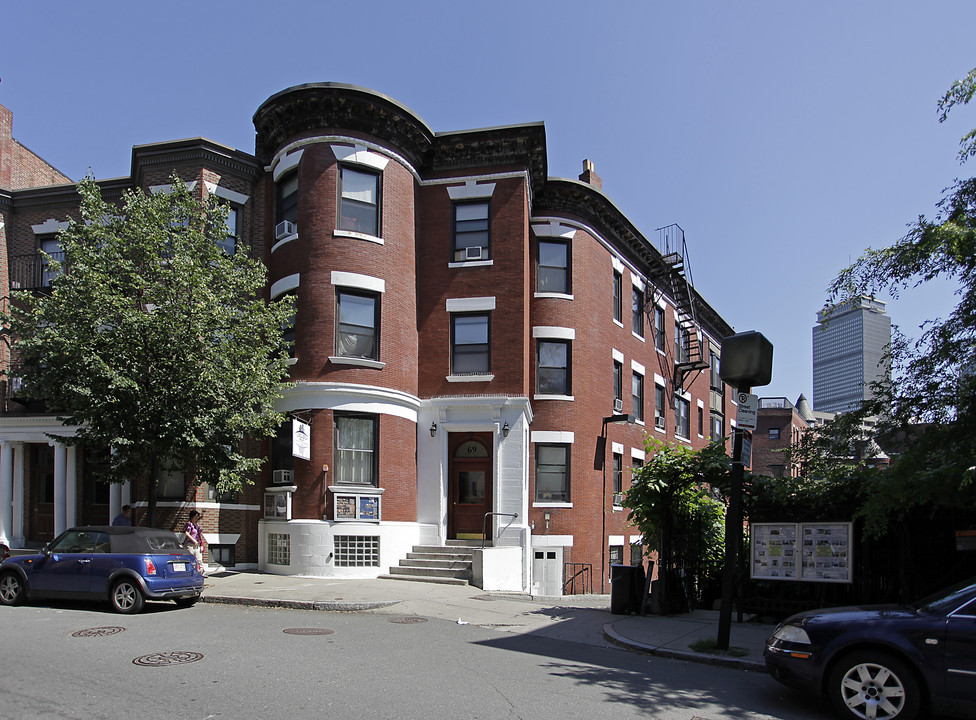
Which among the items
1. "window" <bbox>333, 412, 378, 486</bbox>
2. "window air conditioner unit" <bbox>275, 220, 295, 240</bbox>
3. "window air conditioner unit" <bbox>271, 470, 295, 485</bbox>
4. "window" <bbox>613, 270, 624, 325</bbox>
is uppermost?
"window air conditioner unit" <bbox>275, 220, 295, 240</bbox>

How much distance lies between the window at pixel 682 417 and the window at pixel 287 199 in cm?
1819

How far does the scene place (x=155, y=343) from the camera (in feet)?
49.3

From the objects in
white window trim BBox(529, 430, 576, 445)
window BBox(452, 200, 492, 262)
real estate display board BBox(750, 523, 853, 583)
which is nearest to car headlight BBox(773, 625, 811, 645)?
real estate display board BBox(750, 523, 853, 583)

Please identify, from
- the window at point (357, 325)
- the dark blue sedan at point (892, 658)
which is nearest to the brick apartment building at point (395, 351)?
the window at point (357, 325)

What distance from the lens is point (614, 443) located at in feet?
82.0

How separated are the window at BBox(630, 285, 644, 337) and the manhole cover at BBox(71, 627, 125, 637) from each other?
20771 millimetres

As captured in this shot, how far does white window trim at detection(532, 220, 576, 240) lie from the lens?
2338cm

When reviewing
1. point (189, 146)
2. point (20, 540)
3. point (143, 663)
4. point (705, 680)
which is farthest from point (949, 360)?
point (20, 540)

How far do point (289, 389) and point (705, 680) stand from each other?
42.6 ft

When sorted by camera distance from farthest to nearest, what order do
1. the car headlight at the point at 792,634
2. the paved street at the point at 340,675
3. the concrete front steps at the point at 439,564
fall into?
the concrete front steps at the point at 439,564 → the car headlight at the point at 792,634 → the paved street at the point at 340,675

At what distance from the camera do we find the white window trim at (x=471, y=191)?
21625 mm

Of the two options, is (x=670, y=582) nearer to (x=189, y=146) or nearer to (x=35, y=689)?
(x=35, y=689)

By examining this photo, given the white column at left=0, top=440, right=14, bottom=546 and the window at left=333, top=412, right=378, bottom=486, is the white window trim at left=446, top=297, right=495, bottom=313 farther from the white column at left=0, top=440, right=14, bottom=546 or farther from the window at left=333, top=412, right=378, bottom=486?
the white column at left=0, top=440, right=14, bottom=546

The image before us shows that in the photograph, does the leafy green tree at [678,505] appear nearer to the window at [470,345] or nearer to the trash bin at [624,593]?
the trash bin at [624,593]
